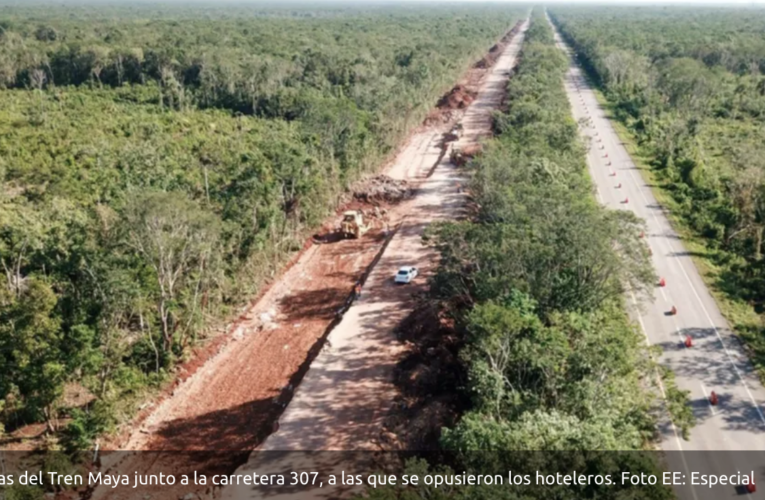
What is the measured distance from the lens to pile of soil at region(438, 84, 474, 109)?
110062 mm

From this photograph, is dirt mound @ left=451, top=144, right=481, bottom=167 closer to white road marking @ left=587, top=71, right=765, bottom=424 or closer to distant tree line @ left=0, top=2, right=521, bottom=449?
distant tree line @ left=0, top=2, right=521, bottom=449

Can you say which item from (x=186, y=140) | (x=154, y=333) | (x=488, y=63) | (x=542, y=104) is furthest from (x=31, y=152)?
(x=488, y=63)

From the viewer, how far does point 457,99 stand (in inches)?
4407

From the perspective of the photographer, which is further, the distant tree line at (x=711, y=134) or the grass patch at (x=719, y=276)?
the distant tree line at (x=711, y=134)

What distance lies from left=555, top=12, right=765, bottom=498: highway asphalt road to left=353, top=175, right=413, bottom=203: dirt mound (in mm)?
20581

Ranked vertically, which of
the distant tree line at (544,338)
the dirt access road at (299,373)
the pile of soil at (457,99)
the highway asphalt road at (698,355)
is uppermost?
the pile of soil at (457,99)

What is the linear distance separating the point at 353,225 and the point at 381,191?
32.7 feet

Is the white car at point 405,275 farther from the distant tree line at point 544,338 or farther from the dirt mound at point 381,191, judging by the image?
the dirt mound at point 381,191

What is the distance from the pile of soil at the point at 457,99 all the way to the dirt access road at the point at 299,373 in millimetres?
57606

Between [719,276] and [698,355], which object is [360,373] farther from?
[719,276]

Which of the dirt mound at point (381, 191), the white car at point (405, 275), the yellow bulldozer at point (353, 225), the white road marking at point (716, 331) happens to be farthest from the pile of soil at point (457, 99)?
the white car at point (405, 275)

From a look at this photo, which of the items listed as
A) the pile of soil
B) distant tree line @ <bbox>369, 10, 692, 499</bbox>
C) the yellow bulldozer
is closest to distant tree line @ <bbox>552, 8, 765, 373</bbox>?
distant tree line @ <bbox>369, 10, 692, 499</bbox>

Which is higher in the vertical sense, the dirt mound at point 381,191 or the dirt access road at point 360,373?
the dirt mound at point 381,191

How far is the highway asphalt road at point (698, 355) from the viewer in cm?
2909
